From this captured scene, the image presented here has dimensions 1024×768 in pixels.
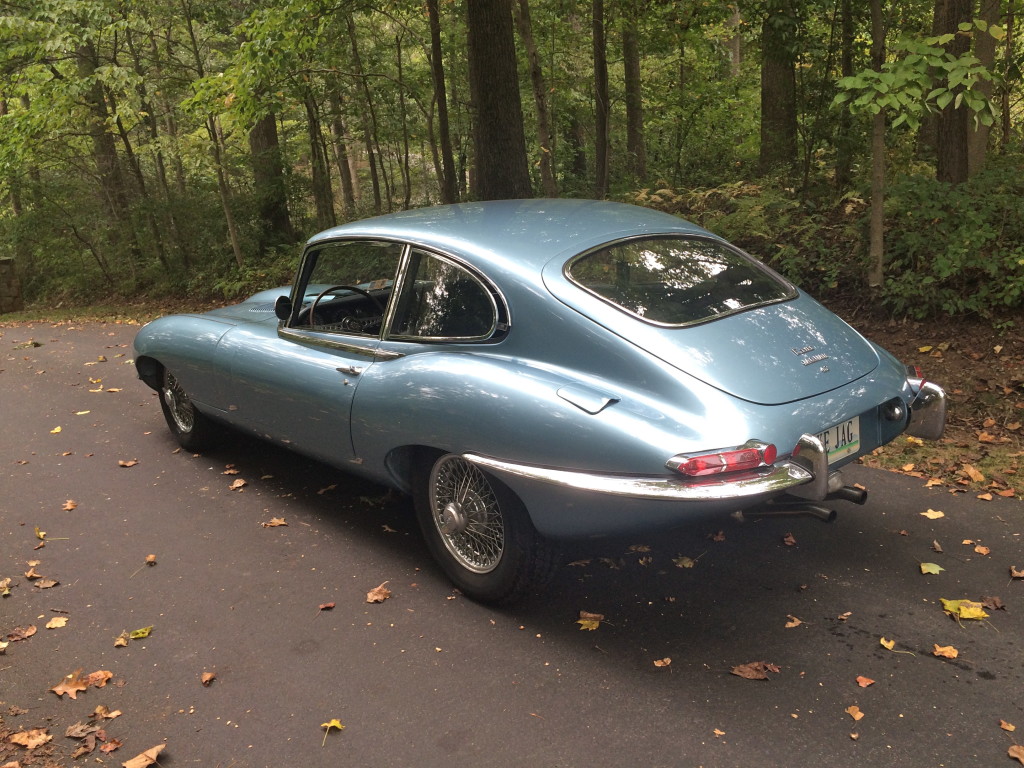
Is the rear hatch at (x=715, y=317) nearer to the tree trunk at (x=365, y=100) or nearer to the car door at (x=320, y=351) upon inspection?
the car door at (x=320, y=351)

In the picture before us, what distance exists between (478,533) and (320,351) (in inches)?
54.0

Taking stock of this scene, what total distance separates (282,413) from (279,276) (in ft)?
34.8

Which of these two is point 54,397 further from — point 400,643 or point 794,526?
point 794,526

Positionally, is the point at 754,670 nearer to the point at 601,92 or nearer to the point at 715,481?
the point at 715,481

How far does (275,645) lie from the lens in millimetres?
3355

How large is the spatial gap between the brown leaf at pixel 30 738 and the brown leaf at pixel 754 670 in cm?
244

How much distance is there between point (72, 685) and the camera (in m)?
3.13

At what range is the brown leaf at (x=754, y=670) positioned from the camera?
115 inches

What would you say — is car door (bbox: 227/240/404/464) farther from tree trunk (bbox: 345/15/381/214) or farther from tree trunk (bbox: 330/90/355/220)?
tree trunk (bbox: 330/90/355/220)

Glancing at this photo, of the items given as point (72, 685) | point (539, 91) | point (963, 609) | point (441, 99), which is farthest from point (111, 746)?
point (441, 99)

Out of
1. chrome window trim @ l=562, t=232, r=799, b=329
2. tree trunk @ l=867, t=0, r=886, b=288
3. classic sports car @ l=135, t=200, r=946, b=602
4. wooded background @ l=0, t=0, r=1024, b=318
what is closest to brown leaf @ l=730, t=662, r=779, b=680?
classic sports car @ l=135, t=200, r=946, b=602

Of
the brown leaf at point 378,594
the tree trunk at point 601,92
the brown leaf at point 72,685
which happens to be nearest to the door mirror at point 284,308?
the brown leaf at point 378,594

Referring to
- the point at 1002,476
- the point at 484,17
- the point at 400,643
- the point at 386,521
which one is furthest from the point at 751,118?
the point at 400,643

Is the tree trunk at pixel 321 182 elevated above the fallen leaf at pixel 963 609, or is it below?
above
